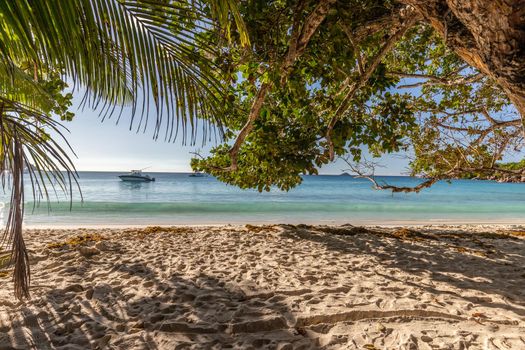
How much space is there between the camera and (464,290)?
3473 millimetres

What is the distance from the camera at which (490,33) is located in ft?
5.01

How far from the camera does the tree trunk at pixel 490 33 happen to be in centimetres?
145

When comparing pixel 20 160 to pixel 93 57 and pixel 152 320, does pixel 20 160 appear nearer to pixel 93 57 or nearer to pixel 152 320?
pixel 93 57

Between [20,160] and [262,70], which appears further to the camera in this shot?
[262,70]

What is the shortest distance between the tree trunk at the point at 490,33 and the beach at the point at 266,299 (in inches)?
76.1

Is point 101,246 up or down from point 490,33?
down

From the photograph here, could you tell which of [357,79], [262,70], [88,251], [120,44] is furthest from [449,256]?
[88,251]

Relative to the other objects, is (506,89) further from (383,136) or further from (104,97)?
(383,136)

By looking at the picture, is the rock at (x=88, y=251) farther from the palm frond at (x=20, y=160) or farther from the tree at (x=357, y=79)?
the palm frond at (x=20, y=160)

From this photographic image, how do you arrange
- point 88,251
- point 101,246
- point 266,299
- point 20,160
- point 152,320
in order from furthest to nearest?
point 101,246
point 88,251
point 266,299
point 152,320
point 20,160

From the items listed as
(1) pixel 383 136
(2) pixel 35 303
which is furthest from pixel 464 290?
(2) pixel 35 303

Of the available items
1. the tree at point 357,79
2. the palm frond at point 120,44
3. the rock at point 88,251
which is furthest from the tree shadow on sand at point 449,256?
the rock at point 88,251

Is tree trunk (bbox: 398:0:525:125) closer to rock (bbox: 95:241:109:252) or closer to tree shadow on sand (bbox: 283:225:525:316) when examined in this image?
tree shadow on sand (bbox: 283:225:525:316)

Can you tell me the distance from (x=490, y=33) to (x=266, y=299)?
2.83 meters
